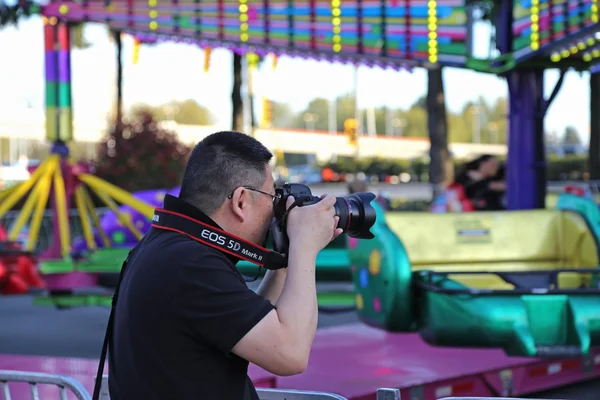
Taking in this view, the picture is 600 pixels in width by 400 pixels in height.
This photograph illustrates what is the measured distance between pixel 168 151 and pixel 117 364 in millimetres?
17544

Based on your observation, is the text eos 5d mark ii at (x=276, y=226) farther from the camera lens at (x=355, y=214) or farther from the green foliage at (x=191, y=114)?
→ the green foliage at (x=191, y=114)

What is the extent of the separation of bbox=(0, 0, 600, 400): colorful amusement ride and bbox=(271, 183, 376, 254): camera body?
7.73ft

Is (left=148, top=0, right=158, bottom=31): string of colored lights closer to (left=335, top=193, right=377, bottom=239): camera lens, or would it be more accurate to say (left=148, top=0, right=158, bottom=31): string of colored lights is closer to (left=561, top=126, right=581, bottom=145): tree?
(left=335, top=193, right=377, bottom=239): camera lens

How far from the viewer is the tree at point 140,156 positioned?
18797mm

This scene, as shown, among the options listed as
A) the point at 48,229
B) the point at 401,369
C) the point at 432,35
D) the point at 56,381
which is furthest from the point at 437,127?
the point at 56,381

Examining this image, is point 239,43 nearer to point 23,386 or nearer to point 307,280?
point 23,386

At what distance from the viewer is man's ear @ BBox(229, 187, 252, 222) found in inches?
76.3

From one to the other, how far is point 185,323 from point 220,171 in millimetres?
336

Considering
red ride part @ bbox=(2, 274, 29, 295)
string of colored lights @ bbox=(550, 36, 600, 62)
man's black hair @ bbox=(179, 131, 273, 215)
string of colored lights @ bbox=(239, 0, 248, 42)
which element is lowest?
red ride part @ bbox=(2, 274, 29, 295)

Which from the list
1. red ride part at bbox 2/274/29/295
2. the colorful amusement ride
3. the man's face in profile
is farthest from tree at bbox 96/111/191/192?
the man's face in profile

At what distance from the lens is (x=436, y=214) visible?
6.62m

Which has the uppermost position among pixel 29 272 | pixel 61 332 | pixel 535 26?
pixel 535 26

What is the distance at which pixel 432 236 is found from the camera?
6.53 metres

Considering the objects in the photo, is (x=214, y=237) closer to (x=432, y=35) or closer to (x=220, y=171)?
(x=220, y=171)
